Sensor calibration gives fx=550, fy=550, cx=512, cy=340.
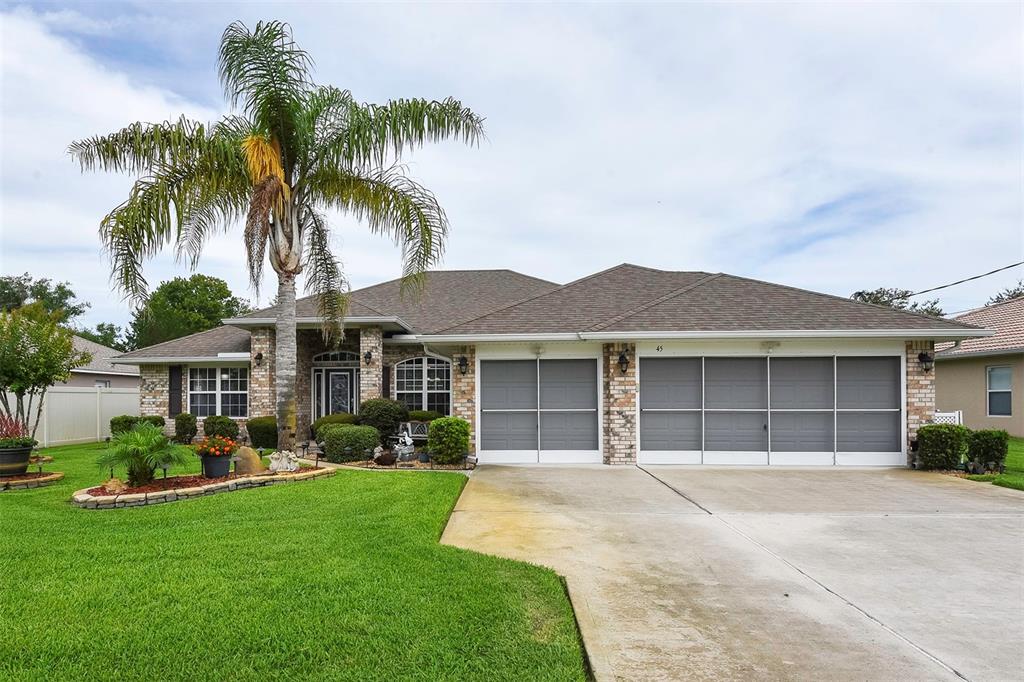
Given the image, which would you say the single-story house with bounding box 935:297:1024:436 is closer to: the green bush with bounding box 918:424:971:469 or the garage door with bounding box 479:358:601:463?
the green bush with bounding box 918:424:971:469

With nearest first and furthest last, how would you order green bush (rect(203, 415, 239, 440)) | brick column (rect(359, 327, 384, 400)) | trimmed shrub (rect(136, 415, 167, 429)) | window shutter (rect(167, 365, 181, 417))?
brick column (rect(359, 327, 384, 400)) < green bush (rect(203, 415, 239, 440)) < trimmed shrub (rect(136, 415, 167, 429)) < window shutter (rect(167, 365, 181, 417))

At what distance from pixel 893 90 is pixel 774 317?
22.5ft

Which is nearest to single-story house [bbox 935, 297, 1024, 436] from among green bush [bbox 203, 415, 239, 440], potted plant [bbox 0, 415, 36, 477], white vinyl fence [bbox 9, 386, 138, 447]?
green bush [bbox 203, 415, 239, 440]

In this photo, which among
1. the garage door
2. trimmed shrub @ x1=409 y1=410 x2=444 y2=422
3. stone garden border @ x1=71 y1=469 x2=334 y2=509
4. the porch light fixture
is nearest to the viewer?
stone garden border @ x1=71 y1=469 x2=334 y2=509

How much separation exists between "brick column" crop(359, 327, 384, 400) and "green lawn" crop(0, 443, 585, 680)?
333 inches

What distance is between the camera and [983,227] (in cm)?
2159

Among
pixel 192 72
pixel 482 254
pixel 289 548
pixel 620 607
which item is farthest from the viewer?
pixel 482 254

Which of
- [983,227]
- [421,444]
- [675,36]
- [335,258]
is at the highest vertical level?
[675,36]

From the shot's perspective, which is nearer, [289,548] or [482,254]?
[289,548]

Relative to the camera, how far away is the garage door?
38.9 ft

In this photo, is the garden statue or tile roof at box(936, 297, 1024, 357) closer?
the garden statue

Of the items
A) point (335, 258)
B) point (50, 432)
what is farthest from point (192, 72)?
point (50, 432)

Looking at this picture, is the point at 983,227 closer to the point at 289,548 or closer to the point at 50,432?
the point at 289,548

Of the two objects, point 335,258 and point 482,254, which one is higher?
point 482,254
